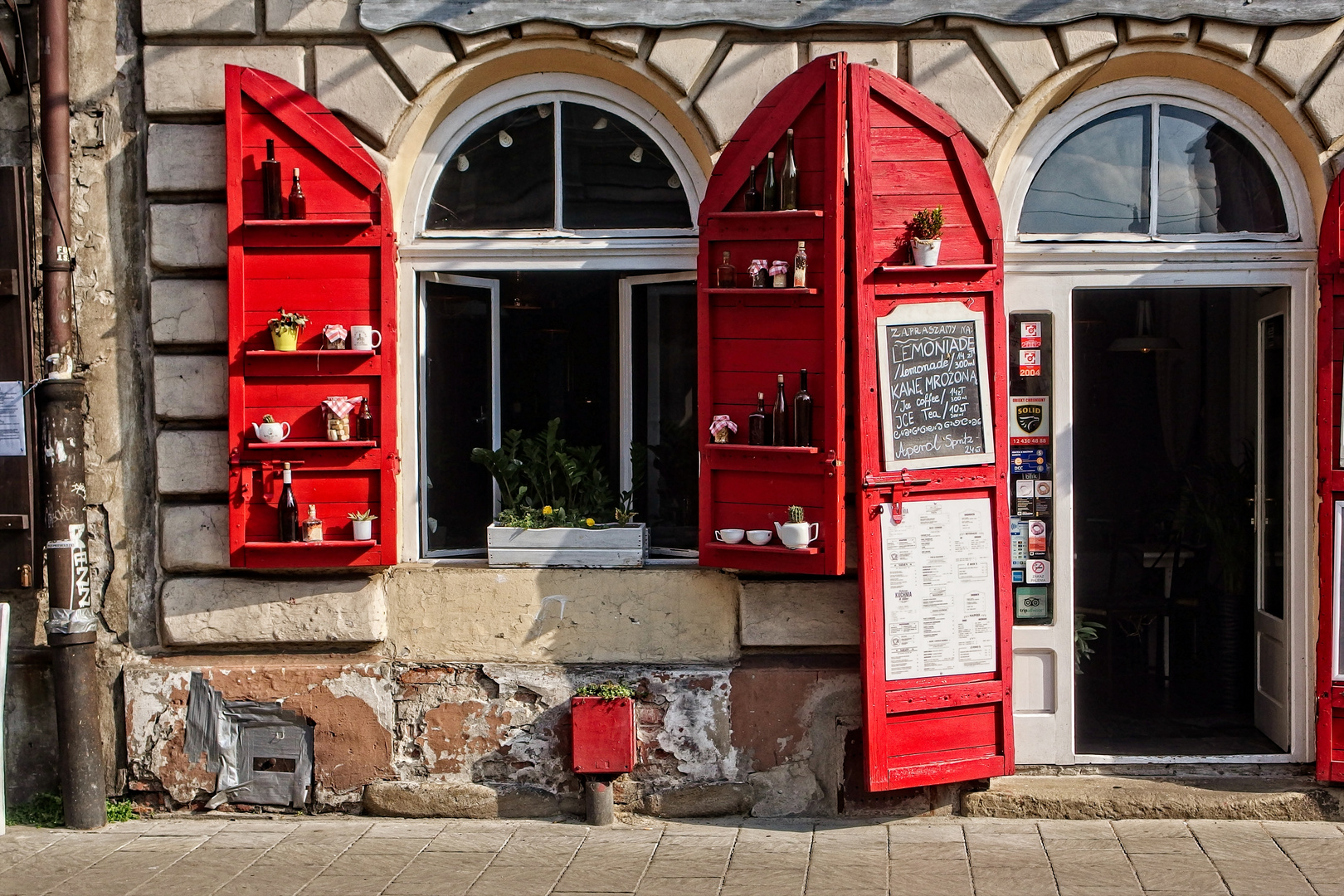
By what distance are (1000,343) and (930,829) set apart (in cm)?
233

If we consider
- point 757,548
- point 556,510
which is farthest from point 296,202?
point 757,548

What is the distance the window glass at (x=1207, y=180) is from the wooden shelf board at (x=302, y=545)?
14.1 feet

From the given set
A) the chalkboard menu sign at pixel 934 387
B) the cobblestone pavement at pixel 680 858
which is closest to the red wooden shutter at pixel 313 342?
the cobblestone pavement at pixel 680 858

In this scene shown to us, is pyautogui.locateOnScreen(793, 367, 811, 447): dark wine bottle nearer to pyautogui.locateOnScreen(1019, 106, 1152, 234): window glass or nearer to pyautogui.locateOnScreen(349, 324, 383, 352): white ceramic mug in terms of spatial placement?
pyautogui.locateOnScreen(1019, 106, 1152, 234): window glass

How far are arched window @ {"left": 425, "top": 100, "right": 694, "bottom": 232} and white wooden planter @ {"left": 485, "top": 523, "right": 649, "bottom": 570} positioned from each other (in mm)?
1564

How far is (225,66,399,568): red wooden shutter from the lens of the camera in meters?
5.62

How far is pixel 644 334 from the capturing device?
6.10 m

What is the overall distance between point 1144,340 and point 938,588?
144 inches

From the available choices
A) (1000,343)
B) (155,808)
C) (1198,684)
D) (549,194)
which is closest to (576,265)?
(549,194)

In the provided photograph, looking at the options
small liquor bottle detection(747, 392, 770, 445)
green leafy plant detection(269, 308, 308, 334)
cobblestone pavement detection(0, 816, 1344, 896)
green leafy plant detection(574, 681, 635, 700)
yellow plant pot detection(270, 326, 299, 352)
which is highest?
green leafy plant detection(269, 308, 308, 334)

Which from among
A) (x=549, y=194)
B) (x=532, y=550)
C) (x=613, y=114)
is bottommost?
(x=532, y=550)

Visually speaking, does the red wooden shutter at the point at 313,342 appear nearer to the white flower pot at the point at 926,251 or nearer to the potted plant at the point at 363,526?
the potted plant at the point at 363,526

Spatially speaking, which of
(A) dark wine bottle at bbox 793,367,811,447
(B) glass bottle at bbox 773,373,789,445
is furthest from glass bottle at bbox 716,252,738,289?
(A) dark wine bottle at bbox 793,367,811,447

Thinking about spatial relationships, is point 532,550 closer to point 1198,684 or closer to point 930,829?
point 930,829
